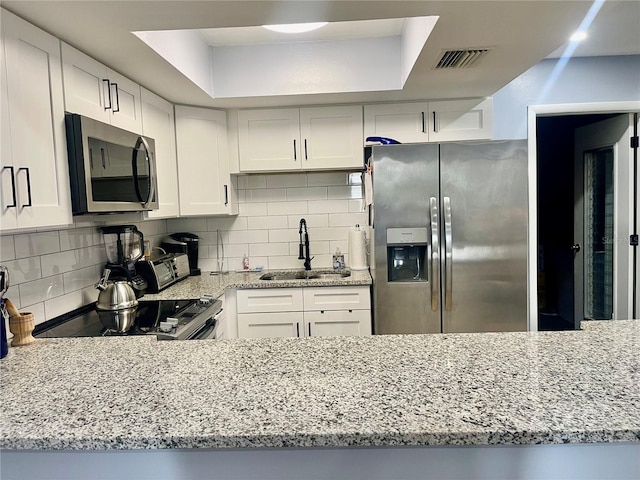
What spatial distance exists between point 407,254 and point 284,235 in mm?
1074

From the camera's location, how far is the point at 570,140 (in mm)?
4445

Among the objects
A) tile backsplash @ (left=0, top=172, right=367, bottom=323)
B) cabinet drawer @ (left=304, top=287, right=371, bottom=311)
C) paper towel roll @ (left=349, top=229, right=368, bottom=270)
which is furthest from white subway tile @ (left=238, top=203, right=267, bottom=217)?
cabinet drawer @ (left=304, top=287, right=371, bottom=311)

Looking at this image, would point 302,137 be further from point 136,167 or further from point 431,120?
point 136,167

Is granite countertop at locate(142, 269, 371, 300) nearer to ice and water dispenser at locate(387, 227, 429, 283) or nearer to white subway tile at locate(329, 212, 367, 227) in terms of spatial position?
ice and water dispenser at locate(387, 227, 429, 283)

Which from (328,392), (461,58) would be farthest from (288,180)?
(328,392)

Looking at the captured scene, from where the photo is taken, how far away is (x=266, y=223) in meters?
3.51

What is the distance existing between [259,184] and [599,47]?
265 cm

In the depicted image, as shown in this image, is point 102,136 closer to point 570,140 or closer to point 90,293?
point 90,293

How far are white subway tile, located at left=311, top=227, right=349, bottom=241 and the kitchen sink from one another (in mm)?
311

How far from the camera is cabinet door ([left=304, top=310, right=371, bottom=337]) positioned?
2.96m

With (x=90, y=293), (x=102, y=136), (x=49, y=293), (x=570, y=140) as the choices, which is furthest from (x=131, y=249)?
(x=570, y=140)

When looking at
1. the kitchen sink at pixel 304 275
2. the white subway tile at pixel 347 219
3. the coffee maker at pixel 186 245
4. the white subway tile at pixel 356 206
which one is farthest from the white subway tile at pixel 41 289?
the white subway tile at pixel 356 206

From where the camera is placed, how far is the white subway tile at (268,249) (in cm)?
352

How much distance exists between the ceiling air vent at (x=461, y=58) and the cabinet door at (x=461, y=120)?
708mm
